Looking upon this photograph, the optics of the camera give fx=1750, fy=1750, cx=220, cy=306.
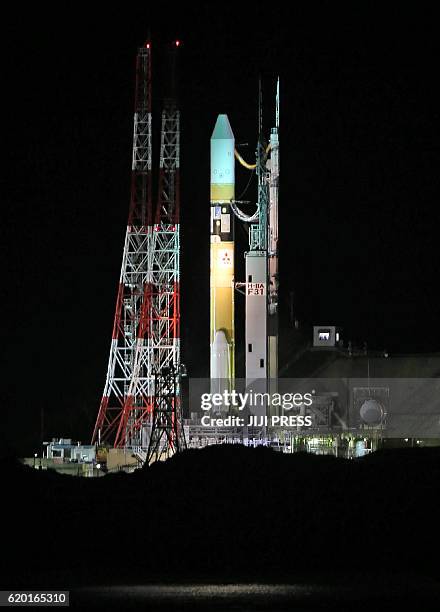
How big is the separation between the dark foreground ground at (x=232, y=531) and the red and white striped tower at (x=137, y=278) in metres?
8.29

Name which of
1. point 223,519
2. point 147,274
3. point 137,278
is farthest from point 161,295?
point 223,519

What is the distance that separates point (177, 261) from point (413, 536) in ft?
54.2

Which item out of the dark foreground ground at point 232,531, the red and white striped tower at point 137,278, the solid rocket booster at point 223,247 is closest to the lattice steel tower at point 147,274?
the red and white striped tower at point 137,278

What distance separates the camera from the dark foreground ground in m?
39.3

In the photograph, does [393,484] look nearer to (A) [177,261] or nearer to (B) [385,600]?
(B) [385,600]

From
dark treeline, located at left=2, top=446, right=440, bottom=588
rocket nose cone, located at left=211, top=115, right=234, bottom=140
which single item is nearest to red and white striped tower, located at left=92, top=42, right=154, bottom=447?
rocket nose cone, located at left=211, top=115, right=234, bottom=140

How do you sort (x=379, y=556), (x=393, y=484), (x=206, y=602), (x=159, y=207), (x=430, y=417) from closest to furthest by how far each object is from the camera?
(x=206, y=602), (x=379, y=556), (x=393, y=484), (x=159, y=207), (x=430, y=417)

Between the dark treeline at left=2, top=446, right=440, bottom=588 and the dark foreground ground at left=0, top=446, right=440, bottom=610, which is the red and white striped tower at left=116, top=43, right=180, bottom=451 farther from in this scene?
the dark treeline at left=2, top=446, right=440, bottom=588

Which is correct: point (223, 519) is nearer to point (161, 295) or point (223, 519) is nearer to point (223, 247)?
point (161, 295)

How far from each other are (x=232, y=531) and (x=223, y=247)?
677 inches

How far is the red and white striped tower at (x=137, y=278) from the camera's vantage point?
5731cm

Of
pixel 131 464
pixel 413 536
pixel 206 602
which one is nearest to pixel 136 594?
pixel 206 602

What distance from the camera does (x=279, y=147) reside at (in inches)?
2389

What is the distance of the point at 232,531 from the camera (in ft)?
145
